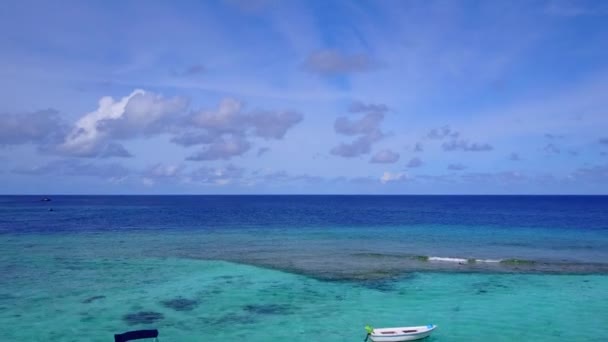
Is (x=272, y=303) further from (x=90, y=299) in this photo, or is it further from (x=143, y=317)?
(x=90, y=299)

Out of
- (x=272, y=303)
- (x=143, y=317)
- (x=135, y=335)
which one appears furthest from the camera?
(x=272, y=303)

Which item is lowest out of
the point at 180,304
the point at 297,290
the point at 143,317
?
the point at 143,317

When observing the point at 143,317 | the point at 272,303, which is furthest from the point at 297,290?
the point at 143,317

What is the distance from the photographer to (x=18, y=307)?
24.8 m

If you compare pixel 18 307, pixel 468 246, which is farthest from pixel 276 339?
pixel 468 246

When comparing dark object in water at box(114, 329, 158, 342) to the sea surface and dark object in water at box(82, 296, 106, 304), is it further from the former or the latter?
dark object in water at box(82, 296, 106, 304)

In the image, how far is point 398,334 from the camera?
65.0 ft

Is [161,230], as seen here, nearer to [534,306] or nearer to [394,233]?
[394,233]

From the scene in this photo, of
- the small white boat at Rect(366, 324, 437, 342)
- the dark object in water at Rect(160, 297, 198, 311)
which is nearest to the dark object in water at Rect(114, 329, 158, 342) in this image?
the dark object in water at Rect(160, 297, 198, 311)

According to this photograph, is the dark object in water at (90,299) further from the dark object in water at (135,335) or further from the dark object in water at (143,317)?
the dark object in water at (135,335)

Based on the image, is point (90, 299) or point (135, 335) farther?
point (90, 299)

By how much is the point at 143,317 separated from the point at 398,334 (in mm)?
12472

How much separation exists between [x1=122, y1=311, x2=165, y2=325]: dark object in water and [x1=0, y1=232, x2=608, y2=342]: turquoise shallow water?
0.05 m

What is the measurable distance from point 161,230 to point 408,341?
173 ft
